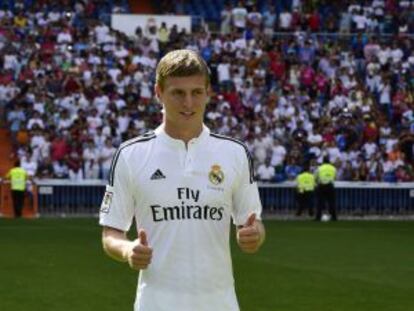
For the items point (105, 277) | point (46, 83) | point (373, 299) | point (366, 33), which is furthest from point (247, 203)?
point (366, 33)

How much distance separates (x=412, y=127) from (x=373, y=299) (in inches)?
916

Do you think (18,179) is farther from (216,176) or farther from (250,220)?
(250,220)

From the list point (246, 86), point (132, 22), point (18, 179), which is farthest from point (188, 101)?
point (132, 22)

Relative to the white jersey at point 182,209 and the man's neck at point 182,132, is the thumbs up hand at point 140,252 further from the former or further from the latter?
the man's neck at point 182,132

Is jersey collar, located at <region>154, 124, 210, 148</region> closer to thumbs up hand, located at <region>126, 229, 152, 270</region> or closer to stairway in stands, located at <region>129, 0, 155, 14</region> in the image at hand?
thumbs up hand, located at <region>126, 229, 152, 270</region>

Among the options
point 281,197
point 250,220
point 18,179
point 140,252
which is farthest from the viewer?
point 281,197

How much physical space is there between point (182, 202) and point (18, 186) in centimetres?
2679

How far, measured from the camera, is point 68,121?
3494cm

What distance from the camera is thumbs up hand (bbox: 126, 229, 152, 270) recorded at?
197 inches

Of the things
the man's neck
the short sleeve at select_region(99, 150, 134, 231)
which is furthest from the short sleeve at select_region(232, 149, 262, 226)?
the short sleeve at select_region(99, 150, 134, 231)

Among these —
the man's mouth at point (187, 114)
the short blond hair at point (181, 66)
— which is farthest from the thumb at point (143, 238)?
the short blond hair at point (181, 66)

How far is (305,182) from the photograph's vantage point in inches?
1314

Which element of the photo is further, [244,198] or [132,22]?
[132,22]

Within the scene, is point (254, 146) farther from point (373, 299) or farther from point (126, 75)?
point (373, 299)
